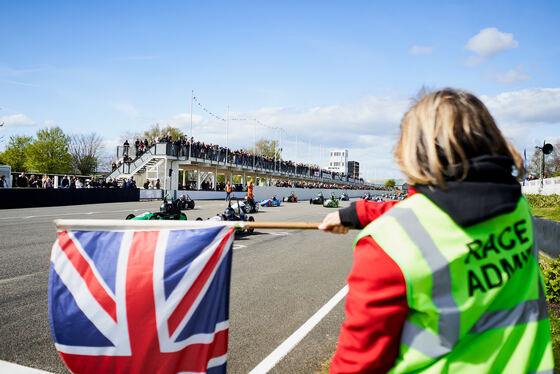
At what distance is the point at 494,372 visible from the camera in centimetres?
125

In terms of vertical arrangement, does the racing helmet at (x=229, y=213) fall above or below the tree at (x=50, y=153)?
below

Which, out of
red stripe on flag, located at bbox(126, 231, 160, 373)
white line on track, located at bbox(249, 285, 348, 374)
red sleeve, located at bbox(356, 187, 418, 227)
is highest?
red sleeve, located at bbox(356, 187, 418, 227)

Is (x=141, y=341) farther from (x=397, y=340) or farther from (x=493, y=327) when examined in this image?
(x=493, y=327)

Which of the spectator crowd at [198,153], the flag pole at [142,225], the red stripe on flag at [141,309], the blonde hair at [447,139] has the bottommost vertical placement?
the red stripe on flag at [141,309]

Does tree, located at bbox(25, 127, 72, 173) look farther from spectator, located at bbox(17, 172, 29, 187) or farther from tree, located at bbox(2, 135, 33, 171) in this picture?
spectator, located at bbox(17, 172, 29, 187)

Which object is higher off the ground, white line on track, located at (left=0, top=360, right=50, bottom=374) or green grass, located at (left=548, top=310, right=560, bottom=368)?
green grass, located at (left=548, top=310, right=560, bottom=368)

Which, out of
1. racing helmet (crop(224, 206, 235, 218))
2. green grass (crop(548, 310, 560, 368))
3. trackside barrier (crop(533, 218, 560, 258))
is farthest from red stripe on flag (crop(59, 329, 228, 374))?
racing helmet (crop(224, 206, 235, 218))

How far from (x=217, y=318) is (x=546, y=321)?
52.8 inches

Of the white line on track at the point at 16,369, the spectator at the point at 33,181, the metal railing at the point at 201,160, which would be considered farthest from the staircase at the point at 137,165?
the white line on track at the point at 16,369

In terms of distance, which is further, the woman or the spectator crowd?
the spectator crowd

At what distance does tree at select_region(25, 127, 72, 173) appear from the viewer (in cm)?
5422

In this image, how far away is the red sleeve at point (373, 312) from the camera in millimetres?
1129

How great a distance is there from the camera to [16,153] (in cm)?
5753

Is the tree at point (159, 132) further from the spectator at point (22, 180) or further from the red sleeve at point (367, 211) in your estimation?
the red sleeve at point (367, 211)
